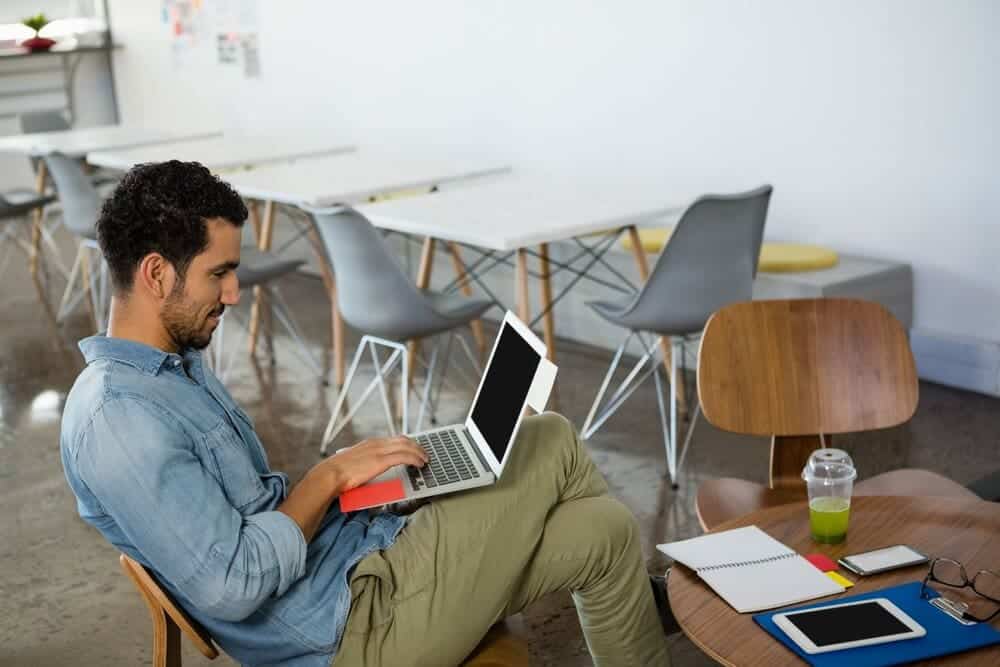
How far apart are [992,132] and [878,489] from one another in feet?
6.66

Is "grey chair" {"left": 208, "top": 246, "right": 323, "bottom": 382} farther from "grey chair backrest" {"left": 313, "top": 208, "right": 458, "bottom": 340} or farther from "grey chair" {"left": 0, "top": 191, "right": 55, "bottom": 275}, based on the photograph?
"grey chair" {"left": 0, "top": 191, "right": 55, "bottom": 275}

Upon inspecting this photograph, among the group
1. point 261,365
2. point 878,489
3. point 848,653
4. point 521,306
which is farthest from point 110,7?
Result: point 848,653

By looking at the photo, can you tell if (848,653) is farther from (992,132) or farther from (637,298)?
(992,132)

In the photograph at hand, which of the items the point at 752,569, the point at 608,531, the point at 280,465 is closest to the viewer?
the point at 752,569

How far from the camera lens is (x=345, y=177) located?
4.76m

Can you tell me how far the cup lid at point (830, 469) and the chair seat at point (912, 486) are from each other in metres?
0.39

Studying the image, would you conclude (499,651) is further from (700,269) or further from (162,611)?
(700,269)

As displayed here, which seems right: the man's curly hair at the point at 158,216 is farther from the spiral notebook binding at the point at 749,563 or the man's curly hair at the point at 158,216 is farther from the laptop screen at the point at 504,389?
the spiral notebook binding at the point at 749,563

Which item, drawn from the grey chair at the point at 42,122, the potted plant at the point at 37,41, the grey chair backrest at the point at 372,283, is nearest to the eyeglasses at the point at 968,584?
the grey chair backrest at the point at 372,283

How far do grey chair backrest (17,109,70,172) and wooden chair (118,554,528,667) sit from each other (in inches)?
229

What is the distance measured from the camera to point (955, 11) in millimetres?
3973

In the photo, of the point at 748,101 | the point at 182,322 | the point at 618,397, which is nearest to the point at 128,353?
the point at 182,322

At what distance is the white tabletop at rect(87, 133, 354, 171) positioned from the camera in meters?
5.35

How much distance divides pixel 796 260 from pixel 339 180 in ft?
5.59
